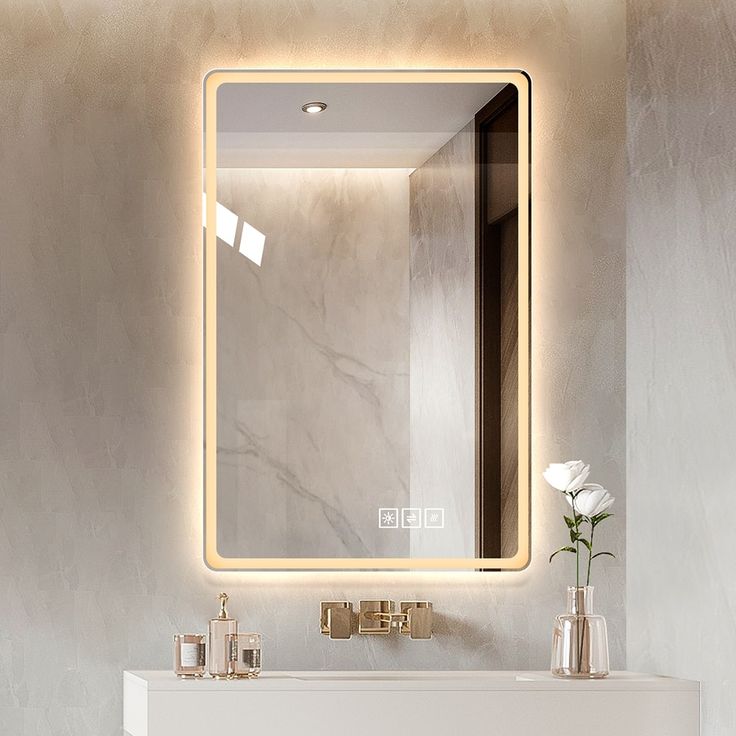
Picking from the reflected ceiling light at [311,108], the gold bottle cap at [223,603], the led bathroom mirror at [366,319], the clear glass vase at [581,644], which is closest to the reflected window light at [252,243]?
the led bathroom mirror at [366,319]

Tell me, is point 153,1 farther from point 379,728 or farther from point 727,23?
point 379,728

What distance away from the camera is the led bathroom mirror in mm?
2318

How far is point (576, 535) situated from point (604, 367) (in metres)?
0.38

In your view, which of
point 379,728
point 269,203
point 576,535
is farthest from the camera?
point 269,203

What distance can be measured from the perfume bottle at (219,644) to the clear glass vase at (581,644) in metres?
0.60

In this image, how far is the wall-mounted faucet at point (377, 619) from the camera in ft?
7.32

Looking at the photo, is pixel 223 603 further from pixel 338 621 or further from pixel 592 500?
pixel 592 500

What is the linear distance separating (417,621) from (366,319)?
61 centimetres

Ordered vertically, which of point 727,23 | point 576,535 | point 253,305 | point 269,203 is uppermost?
point 727,23

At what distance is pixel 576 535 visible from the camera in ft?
7.23

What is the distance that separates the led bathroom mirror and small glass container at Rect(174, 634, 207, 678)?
24 centimetres

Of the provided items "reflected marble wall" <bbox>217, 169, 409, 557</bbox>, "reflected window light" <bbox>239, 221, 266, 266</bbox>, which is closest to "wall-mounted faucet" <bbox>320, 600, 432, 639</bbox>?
"reflected marble wall" <bbox>217, 169, 409, 557</bbox>

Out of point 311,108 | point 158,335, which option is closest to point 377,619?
point 158,335

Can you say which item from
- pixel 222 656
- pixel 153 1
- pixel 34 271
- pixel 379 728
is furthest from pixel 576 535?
pixel 153 1
